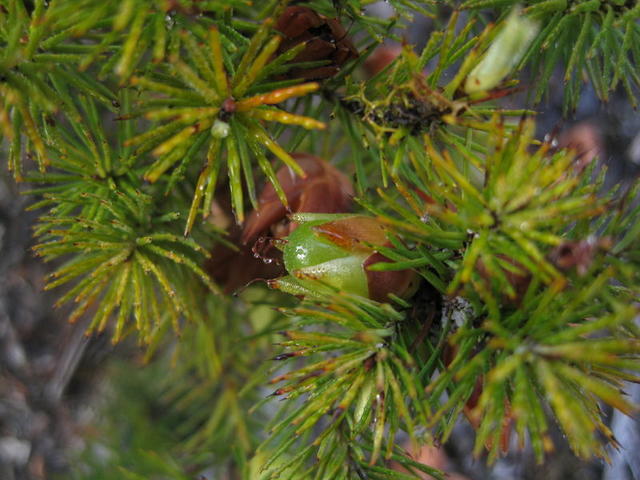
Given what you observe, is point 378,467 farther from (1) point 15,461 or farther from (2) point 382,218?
(1) point 15,461

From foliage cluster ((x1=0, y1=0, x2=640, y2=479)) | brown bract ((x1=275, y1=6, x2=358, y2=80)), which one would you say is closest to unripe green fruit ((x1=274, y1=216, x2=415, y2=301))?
foliage cluster ((x1=0, y1=0, x2=640, y2=479))

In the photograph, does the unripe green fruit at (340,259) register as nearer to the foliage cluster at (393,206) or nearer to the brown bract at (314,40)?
the foliage cluster at (393,206)

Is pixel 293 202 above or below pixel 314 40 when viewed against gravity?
below

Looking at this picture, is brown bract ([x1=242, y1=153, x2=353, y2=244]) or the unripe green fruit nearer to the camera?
the unripe green fruit

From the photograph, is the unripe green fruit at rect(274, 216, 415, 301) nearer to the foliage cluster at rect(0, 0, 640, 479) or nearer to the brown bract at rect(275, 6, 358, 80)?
the foliage cluster at rect(0, 0, 640, 479)

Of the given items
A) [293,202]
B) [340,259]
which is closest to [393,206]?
[340,259]

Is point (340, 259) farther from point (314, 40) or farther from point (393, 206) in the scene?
point (314, 40)
